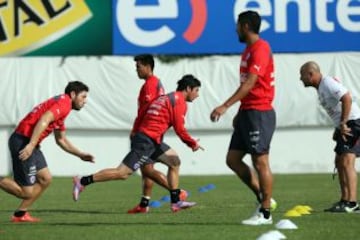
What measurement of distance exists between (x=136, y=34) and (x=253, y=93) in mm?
14675

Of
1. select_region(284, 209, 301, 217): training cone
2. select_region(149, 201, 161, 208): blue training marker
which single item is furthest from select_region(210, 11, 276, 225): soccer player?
select_region(149, 201, 161, 208): blue training marker

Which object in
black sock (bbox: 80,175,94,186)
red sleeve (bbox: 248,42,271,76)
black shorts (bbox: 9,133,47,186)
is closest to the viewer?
red sleeve (bbox: 248,42,271,76)

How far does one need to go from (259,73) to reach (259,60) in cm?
14

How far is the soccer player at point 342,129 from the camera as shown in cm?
1371

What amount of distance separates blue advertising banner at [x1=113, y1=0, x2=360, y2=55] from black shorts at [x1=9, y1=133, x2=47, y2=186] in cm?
1325

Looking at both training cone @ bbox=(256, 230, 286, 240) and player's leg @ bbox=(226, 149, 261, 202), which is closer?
training cone @ bbox=(256, 230, 286, 240)

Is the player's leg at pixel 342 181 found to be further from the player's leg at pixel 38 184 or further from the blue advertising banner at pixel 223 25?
the blue advertising banner at pixel 223 25

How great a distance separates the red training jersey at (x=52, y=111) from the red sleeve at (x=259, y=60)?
2.48 m

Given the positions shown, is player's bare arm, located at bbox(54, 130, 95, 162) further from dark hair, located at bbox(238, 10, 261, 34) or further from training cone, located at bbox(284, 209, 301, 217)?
dark hair, located at bbox(238, 10, 261, 34)

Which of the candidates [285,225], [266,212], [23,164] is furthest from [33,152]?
[285,225]

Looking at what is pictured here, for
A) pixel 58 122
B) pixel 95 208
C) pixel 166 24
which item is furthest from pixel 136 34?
pixel 58 122

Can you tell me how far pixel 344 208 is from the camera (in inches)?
544

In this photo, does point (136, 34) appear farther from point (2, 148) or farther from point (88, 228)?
point (88, 228)

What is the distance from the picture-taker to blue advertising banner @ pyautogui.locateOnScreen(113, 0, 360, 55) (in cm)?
2647
